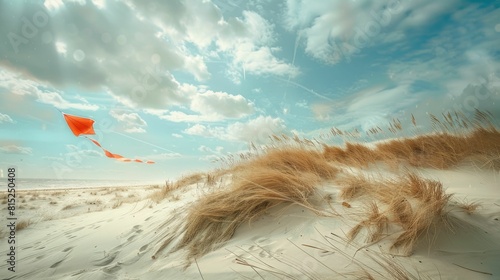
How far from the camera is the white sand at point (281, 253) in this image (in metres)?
1.47

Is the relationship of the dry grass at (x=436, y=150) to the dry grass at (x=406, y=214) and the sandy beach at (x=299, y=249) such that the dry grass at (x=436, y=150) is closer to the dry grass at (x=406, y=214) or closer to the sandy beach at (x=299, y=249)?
the sandy beach at (x=299, y=249)

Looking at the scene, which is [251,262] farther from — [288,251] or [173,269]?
[173,269]

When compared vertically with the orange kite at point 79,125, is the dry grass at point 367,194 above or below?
below

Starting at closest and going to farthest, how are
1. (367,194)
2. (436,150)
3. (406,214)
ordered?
(406,214) → (367,194) → (436,150)

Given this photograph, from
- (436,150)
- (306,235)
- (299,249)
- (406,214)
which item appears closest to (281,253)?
(299,249)

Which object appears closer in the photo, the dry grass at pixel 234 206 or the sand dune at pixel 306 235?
the sand dune at pixel 306 235

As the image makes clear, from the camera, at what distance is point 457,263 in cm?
144

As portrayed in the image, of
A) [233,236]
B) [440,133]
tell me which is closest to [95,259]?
[233,236]

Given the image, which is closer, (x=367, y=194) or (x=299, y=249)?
(x=299, y=249)

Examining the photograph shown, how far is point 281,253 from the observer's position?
6.04 ft

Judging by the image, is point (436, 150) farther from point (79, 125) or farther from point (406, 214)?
point (79, 125)

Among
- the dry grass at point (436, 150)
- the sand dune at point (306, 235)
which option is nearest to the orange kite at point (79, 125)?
the sand dune at point (306, 235)

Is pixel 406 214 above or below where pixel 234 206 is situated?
below

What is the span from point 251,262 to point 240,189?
1073mm
